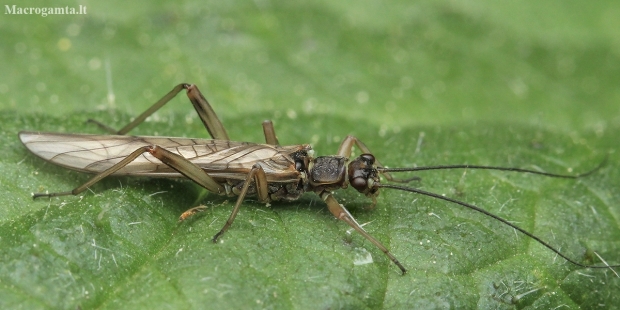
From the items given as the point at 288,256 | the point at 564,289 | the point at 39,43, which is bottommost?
the point at 564,289

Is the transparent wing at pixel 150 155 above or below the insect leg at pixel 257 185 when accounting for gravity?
above

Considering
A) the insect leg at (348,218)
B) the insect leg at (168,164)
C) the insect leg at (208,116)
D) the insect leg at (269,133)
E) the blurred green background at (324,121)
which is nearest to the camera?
the blurred green background at (324,121)

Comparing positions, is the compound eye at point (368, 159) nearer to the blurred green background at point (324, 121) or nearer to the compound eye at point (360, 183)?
the compound eye at point (360, 183)

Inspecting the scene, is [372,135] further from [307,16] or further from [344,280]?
[344,280]

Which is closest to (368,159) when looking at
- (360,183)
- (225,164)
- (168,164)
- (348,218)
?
(360,183)

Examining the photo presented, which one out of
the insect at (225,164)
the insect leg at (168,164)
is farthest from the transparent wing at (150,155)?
the insect leg at (168,164)

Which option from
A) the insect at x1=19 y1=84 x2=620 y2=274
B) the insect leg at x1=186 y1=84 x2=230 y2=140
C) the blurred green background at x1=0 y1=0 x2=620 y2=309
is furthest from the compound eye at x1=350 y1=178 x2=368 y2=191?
the insect leg at x1=186 y1=84 x2=230 y2=140

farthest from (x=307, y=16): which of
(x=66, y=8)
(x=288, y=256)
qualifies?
(x=288, y=256)
